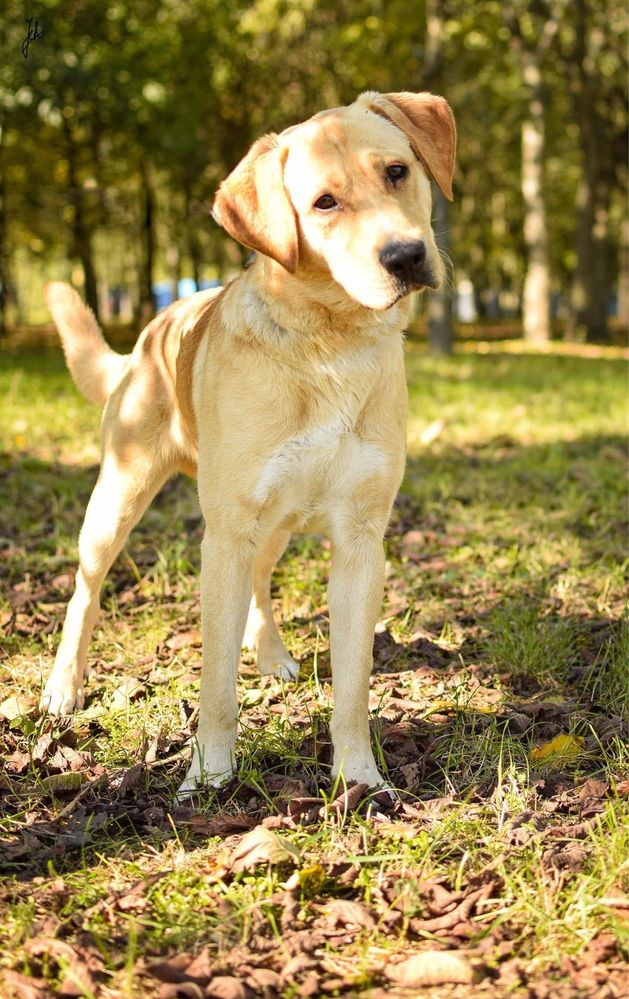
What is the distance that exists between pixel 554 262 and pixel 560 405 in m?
42.1

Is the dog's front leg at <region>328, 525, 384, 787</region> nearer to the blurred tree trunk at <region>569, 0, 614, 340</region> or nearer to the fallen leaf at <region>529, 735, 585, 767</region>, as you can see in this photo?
the fallen leaf at <region>529, 735, 585, 767</region>

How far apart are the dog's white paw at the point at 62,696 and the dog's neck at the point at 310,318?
5.71ft

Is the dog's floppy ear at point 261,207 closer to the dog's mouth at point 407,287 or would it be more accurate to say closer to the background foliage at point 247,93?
the dog's mouth at point 407,287

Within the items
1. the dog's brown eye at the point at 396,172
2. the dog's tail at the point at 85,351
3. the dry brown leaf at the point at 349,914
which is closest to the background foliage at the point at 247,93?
the dog's tail at the point at 85,351

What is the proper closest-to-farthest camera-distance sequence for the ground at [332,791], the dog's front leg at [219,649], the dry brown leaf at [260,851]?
the ground at [332,791] < the dry brown leaf at [260,851] < the dog's front leg at [219,649]

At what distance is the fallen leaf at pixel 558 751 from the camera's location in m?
3.54

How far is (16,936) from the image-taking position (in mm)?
2547

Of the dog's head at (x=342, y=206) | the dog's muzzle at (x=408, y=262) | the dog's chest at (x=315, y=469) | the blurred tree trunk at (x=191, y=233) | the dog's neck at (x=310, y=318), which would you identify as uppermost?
the dog's head at (x=342, y=206)

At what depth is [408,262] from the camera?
3.00 m

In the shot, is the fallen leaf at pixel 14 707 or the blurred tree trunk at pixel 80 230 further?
the blurred tree trunk at pixel 80 230

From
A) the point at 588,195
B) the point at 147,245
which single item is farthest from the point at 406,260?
the point at 147,245

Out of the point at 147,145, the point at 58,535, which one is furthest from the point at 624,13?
the point at 58,535

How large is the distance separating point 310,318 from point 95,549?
1503mm

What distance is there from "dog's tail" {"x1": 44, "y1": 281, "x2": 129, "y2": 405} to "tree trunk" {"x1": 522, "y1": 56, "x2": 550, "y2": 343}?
19.4 metres
